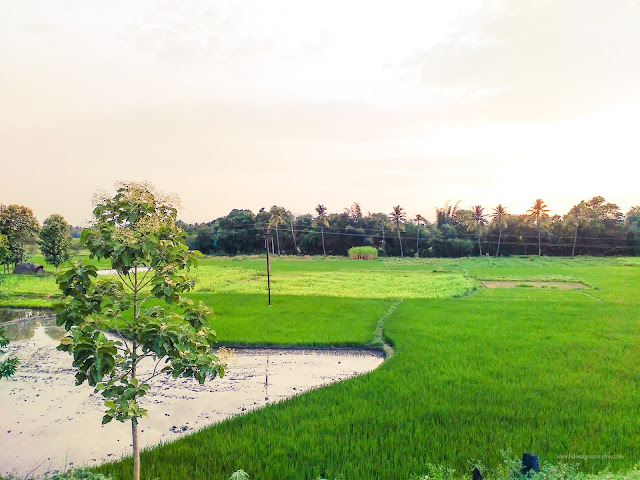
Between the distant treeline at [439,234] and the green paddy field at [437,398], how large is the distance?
3833 cm

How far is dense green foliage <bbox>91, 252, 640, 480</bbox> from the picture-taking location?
5.96 meters

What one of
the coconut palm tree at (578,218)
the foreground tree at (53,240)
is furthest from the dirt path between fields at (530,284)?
the foreground tree at (53,240)

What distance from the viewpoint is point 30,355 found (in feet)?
40.5

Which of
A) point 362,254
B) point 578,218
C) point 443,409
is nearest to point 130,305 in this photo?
point 443,409

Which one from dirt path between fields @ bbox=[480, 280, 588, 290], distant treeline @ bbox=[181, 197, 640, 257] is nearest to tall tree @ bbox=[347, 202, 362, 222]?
distant treeline @ bbox=[181, 197, 640, 257]

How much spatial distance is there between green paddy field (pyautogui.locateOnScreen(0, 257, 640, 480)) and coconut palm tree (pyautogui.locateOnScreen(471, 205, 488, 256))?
38487 millimetres

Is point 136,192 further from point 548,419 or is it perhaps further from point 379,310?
point 379,310

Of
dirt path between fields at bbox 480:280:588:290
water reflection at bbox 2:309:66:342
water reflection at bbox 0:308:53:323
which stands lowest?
water reflection at bbox 2:309:66:342

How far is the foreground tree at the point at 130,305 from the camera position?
402 centimetres

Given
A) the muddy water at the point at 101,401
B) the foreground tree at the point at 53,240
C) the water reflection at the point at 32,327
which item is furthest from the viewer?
the foreground tree at the point at 53,240

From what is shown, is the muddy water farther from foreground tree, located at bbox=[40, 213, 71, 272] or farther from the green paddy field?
foreground tree, located at bbox=[40, 213, 71, 272]

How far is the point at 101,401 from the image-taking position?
888 cm

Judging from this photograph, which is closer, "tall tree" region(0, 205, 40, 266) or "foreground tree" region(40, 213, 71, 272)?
"tall tree" region(0, 205, 40, 266)

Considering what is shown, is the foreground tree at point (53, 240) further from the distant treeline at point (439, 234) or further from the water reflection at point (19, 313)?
the distant treeline at point (439, 234)
